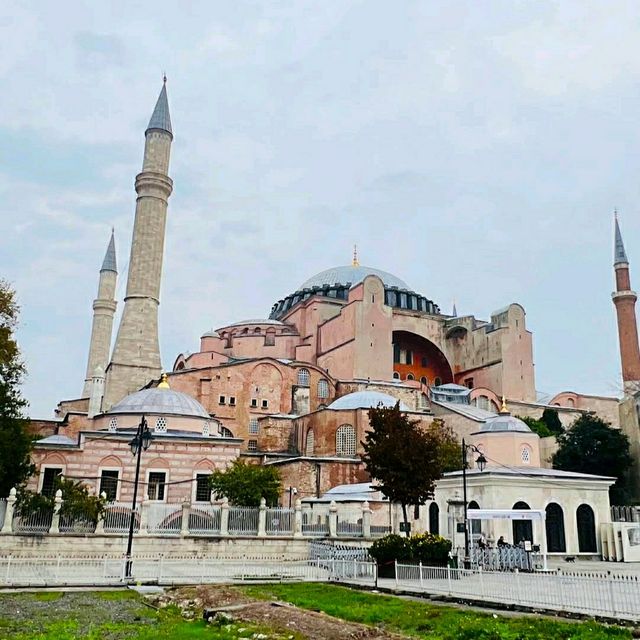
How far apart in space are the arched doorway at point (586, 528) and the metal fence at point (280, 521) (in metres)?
8.66

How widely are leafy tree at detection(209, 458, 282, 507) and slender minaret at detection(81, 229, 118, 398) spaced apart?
20.5 m

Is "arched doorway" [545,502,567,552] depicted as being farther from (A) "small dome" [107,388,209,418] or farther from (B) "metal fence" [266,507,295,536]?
(A) "small dome" [107,388,209,418]

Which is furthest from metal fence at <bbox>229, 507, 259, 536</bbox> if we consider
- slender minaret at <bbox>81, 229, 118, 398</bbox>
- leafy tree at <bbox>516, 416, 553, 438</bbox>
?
slender minaret at <bbox>81, 229, 118, 398</bbox>

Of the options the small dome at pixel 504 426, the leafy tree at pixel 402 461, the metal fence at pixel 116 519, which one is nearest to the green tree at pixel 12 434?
the metal fence at pixel 116 519

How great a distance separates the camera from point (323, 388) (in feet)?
115

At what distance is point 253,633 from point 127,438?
19676 millimetres

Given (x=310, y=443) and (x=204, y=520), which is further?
(x=310, y=443)

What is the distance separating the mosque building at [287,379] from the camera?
82.5 ft

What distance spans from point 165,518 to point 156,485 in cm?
502

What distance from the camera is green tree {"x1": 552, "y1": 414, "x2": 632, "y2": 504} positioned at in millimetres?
28969

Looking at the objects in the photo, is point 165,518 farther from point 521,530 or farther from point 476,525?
point 521,530

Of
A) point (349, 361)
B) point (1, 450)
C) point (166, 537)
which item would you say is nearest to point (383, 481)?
point (166, 537)

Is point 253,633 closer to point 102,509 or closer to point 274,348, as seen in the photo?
point 102,509

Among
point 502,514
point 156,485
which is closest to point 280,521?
point 502,514
